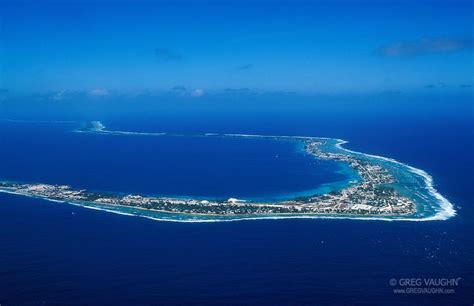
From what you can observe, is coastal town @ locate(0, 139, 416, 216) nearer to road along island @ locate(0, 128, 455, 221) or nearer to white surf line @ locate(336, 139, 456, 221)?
road along island @ locate(0, 128, 455, 221)

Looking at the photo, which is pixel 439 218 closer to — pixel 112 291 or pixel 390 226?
pixel 390 226

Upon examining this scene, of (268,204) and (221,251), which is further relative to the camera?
(268,204)

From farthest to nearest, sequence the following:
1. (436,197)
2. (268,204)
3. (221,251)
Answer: (436,197) → (268,204) → (221,251)

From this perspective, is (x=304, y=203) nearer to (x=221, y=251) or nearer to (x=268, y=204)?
(x=268, y=204)

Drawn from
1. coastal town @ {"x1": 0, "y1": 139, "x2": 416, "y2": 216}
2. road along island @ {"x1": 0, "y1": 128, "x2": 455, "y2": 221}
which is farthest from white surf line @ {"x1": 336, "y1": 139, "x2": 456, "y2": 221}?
coastal town @ {"x1": 0, "y1": 139, "x2": 416, "y2": 216}

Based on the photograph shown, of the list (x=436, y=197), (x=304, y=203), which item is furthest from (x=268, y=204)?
(x=436, y=197)

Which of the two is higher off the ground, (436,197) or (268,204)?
(436,197)

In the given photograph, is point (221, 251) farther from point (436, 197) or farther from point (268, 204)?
point (436, 197)

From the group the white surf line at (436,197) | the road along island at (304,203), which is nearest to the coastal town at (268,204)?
the road along island at (304,203)

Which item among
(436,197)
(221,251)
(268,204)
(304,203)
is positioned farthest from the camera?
(436,197)
